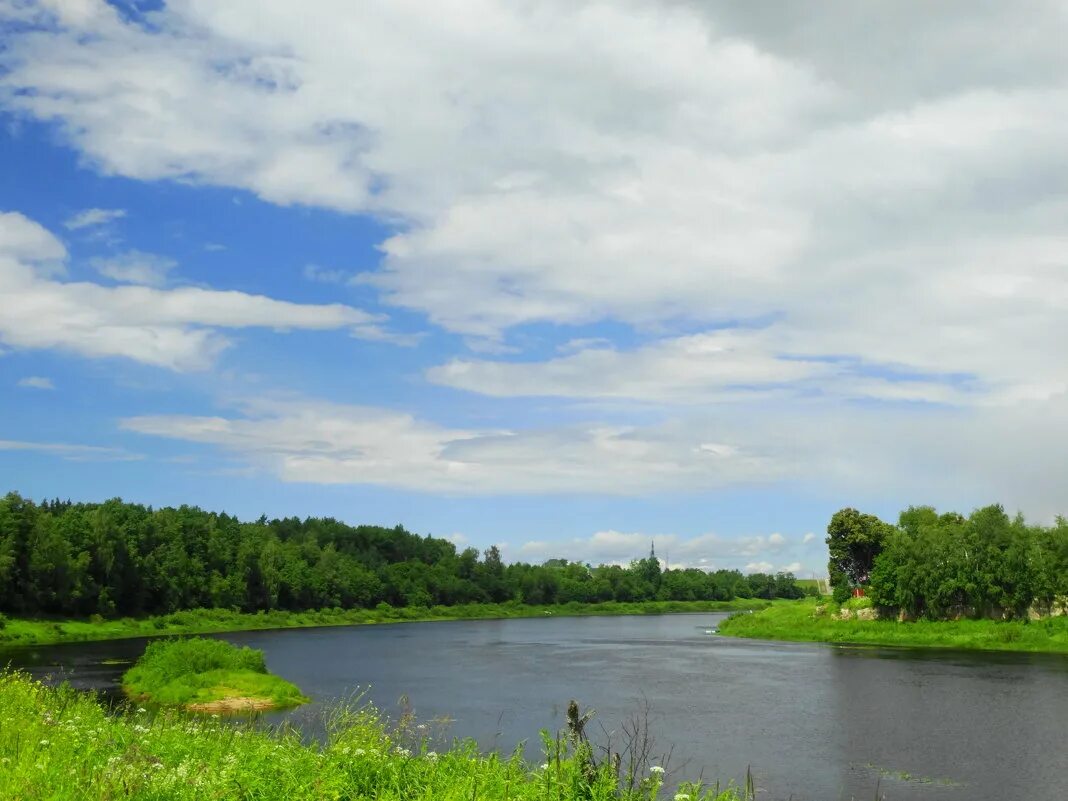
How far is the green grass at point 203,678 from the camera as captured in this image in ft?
156

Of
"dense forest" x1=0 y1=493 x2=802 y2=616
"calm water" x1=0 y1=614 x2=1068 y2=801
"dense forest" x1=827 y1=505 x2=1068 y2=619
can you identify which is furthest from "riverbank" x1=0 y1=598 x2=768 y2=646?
"dense forest" x1=827 y1=505 x2=1068 y2=619

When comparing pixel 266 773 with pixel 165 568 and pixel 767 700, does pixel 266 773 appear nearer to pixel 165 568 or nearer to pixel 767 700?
pixel 767 700

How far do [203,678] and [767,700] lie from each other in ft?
108

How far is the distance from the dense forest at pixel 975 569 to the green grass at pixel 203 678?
233 feet

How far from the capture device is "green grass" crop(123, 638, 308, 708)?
47625mm

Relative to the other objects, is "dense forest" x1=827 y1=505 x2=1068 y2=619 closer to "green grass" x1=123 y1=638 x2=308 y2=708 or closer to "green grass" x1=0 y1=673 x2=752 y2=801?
"green grass" x1=123 y1=638 x2=308 y2=708

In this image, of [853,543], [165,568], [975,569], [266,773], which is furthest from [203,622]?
[266,773]

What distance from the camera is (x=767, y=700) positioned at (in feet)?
171

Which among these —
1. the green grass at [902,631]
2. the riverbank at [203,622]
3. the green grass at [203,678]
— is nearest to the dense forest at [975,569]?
the green grass at [902,631]

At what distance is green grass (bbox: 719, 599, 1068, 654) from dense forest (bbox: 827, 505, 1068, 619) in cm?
248

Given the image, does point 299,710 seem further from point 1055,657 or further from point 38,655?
point 1055,657

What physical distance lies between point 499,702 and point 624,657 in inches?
1430

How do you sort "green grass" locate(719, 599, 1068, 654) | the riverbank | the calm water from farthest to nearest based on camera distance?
the riverbank
"green grass" locate(719, 599, 1068, 654)
the calm water

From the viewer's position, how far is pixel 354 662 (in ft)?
252
